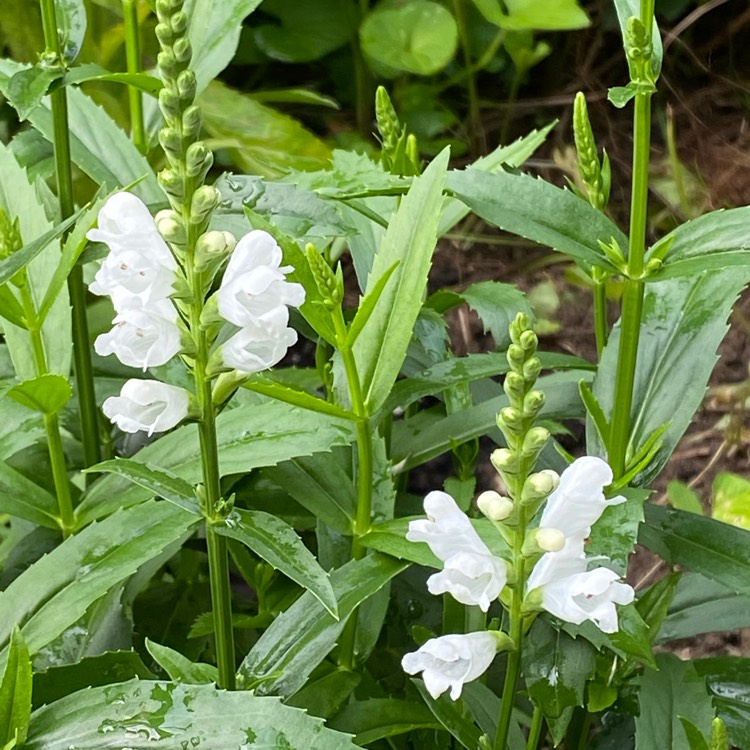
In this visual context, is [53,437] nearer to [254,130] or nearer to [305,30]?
[254,130]

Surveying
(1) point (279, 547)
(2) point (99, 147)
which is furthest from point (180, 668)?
(2) point (99, 147)

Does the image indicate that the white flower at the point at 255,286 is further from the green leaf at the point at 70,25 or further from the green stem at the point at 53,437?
the green leaf at the point at 70,25

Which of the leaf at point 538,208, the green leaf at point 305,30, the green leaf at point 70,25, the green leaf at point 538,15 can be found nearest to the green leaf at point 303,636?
the leaf at point 538,208

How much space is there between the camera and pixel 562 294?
95.3 inches

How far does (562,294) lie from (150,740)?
1.77m

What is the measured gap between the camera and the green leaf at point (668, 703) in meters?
0.98

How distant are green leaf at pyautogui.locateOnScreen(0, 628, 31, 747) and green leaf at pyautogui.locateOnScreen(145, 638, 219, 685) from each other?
10cm

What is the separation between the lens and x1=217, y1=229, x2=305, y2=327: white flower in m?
0.71

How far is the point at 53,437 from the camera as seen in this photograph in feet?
3.45

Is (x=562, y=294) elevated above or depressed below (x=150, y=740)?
below

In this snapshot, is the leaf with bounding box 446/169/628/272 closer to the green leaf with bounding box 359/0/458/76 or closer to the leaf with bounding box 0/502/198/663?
the leaf with bounding box 0/502/198/663

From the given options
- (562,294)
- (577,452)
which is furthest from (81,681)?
(562,294)

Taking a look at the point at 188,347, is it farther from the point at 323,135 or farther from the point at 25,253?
the point at 323,135

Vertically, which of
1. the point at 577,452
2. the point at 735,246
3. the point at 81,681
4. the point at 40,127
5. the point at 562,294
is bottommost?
the point at 577,452
